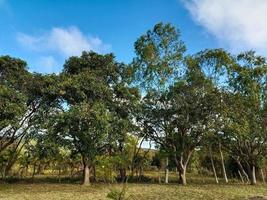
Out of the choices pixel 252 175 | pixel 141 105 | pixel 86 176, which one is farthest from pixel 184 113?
pixel 86 176

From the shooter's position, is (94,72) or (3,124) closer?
(3,124)

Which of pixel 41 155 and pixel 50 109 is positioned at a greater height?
pixel 50 109

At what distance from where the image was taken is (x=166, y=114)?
149ft

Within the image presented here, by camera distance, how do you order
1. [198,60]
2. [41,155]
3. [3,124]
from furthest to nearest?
[198,60] → [41,155] → [3,124]

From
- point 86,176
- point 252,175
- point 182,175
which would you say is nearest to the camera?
point 86,176

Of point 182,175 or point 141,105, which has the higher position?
point 141,105

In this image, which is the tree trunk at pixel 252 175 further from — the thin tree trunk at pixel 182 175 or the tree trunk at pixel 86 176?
the tree trunk at pixel 86 176

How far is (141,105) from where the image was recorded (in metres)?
46.5

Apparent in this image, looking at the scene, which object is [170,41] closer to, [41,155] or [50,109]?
[50,109]

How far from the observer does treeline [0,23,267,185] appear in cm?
4188

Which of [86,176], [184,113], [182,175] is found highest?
[184,113]

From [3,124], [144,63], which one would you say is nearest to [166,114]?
[144,63]

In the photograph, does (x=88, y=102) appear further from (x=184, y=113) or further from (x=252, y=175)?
(x=252, y=175)

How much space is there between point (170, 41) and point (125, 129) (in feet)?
39.5
